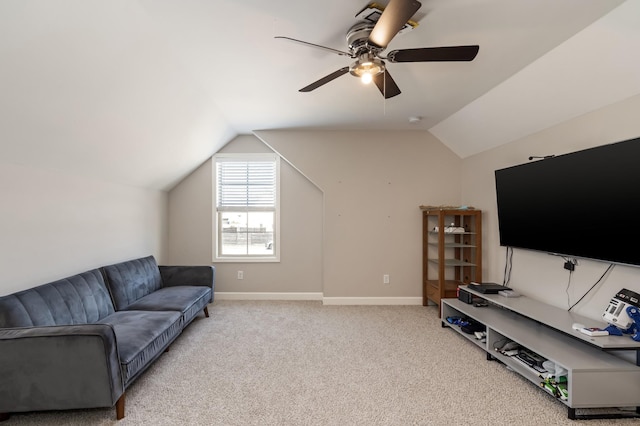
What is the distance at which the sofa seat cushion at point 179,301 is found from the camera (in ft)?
9.81

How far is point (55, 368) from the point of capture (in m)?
1.79

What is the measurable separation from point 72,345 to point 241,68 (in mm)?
2328

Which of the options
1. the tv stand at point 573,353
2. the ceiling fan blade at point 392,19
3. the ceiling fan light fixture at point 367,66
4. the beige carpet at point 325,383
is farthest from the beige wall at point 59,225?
the tv stand at point 573,353

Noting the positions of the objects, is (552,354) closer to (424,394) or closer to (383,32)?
(424,394)

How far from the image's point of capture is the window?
4723mm

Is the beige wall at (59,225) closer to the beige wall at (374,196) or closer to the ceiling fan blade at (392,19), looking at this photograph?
the beige wall at (374,196)

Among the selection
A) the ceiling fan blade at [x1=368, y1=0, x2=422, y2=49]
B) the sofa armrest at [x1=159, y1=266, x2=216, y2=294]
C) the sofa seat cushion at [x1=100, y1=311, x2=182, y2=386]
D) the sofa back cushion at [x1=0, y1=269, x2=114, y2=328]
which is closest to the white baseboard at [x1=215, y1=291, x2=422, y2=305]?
the sofa armrest at [x1=159, y1=266, x2=216, y2=294]

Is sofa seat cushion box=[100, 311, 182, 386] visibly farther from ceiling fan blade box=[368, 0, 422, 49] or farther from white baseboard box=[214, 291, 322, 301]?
ceiling fan blade box=[368, 0, 422, 49]

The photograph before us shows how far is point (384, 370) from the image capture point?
2.57 m

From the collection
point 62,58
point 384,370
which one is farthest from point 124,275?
point 384,370

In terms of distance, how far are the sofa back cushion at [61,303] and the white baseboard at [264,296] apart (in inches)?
73.3

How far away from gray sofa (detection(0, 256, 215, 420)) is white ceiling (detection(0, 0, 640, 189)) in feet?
3.55

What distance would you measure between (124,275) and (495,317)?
3.81 meters

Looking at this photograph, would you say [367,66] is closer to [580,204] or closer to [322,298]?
[580,204]
